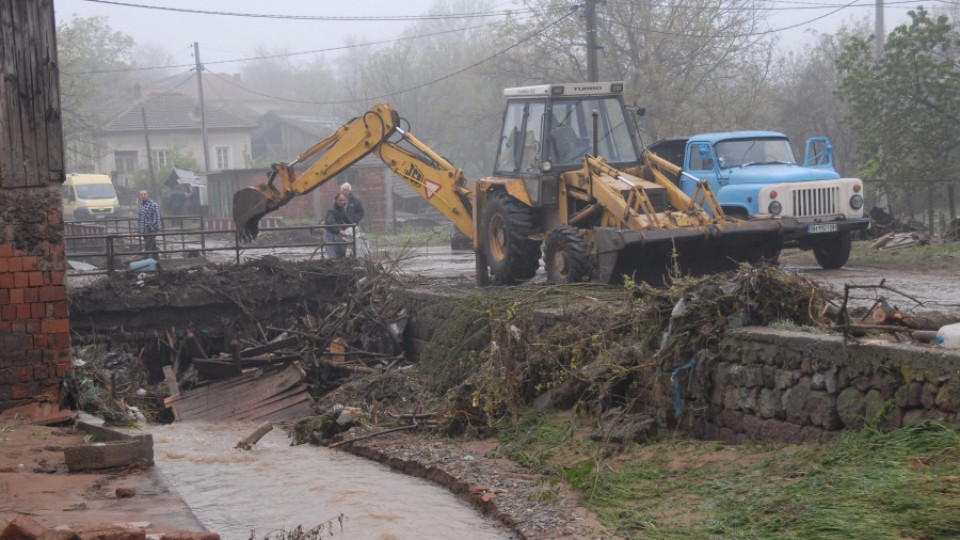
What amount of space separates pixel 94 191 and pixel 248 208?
107 feet

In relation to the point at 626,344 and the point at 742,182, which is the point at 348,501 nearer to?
the point at 626,344

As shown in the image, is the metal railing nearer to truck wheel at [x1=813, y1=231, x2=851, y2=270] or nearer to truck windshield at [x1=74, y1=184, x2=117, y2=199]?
truck windshield at [x1=74, y1=184, x2=117, y2=199]

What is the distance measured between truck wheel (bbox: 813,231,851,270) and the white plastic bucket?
29.7 feet

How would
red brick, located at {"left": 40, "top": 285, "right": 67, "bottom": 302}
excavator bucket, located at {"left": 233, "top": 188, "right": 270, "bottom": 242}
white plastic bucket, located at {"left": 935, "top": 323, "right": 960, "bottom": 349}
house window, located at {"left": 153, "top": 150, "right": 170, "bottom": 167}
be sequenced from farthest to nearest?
house window, located at {"left": 153, "top": 150, "right": 170, "bottom": 167}
excavator bucket, located at {"left": 233, "top": 188, "right": 270, "bottom": 242}
red brick, located at {"left": 40, "top": 285, "right": 67, "bottom": 302}
white plastic bucket, located at {"left": 935, "top": 323, "right": 960, "bottom": 349}

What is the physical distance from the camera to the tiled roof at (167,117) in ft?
215

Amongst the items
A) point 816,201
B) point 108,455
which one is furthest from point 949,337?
point 816,201

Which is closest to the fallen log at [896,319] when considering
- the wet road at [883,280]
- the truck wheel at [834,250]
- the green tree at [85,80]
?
the wet road at [883,280]

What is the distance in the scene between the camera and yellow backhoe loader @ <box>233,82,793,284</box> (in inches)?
529

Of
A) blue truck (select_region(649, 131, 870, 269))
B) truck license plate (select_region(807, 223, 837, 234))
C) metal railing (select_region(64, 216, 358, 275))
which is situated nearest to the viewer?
truck license plate (select_region(807, 223, 837, 234))

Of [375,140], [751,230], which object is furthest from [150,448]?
[375,140]

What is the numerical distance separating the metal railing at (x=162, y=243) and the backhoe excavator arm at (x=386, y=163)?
543mm

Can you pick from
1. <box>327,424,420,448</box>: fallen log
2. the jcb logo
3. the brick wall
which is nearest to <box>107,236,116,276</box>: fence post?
the jcb logo

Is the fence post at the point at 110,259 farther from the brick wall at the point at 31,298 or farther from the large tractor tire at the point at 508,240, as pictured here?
the brick wall at the point at 31,298

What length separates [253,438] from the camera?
498 inches
